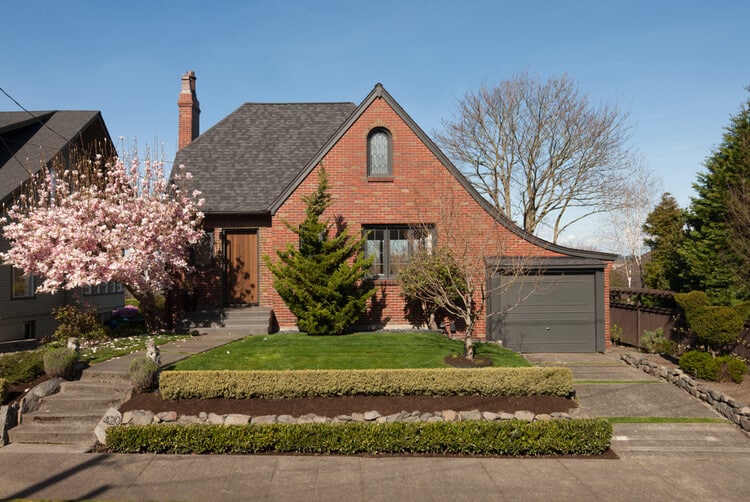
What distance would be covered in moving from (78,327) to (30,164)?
22.4 ft

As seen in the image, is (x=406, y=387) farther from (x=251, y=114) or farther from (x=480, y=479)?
(x=251, y=114)

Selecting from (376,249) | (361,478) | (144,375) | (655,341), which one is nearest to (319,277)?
(376,249)

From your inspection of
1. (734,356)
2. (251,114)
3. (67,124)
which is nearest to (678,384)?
(734,356)

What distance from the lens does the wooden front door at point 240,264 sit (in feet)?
54.8

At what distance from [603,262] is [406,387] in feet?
28.6

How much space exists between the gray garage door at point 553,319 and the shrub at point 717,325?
8.46ft

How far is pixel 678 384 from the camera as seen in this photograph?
37.6ft

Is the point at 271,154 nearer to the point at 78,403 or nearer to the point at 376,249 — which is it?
the point at 376,249

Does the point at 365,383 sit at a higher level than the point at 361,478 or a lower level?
higher

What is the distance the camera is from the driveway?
28.4 feet

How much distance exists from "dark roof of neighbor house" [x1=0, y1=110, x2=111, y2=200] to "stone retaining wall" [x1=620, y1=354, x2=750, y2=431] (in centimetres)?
1845

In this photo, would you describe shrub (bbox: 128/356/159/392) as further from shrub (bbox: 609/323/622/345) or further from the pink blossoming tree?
shrub (bbox: 609/323/622/345)

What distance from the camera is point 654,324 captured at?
16000 mm

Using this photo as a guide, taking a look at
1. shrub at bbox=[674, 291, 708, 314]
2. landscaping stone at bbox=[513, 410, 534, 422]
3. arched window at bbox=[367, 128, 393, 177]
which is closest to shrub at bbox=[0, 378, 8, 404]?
landscaping stone at bbox=[513, 410, 534, 422]
